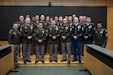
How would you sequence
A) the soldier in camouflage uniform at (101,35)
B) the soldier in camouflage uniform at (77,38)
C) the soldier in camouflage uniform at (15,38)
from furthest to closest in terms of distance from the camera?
the soldier in camouflage uniform at (77,38) < the soldier in camouflage uniform at (101,35) < the soldier in camouflage uniform at (15,38)

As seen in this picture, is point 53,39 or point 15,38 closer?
point 15,38

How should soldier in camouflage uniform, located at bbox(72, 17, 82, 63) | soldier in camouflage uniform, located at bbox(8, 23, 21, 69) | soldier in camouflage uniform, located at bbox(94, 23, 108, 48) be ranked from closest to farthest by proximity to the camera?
soldier in camouflage uniform, located at bbox(8, 23, 21, 69) < soldier in camouflage uniform, located at bbox(94, 23, 108, 48) < soldier in camouflage uniform, located at bbox(72, 17, 82, 63)

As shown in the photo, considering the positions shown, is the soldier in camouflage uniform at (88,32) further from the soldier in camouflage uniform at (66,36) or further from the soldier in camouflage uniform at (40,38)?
the soldier in camouflage uniform at (40,38)

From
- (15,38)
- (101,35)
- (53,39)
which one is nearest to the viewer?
(15,38)

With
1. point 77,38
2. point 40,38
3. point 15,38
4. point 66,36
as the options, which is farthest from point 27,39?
point 77,38

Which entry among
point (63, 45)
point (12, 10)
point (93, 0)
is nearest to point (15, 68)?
point (63, 45)

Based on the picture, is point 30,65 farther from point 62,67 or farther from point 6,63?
point 6,63

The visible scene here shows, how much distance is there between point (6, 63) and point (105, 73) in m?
2.88

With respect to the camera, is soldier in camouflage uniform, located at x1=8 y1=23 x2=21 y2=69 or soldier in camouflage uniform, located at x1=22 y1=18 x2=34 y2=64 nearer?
soldier in camouflage uniform, located at x1=8 y1=23 x2=21 y2=69

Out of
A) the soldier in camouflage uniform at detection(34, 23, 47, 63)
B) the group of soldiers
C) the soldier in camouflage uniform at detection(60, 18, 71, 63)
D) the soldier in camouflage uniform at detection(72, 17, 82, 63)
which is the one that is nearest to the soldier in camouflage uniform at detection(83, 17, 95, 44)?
the group of soldiers

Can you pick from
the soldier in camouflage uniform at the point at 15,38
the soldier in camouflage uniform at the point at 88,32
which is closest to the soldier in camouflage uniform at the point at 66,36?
the soldier in camouflage uniform at the point at 88,32

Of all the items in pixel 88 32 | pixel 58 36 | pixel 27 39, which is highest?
pixel 88 32

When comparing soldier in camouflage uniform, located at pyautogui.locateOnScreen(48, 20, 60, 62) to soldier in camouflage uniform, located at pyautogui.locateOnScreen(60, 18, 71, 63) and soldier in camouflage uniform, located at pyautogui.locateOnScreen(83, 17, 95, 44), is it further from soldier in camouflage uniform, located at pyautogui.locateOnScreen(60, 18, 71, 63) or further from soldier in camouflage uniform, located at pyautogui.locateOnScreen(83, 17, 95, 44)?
soldier in camouflage uniform, located at pyautogui.locateOnScreen(83, 17, 95, 44)

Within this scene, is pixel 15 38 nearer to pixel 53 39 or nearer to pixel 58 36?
pixel 53 39
